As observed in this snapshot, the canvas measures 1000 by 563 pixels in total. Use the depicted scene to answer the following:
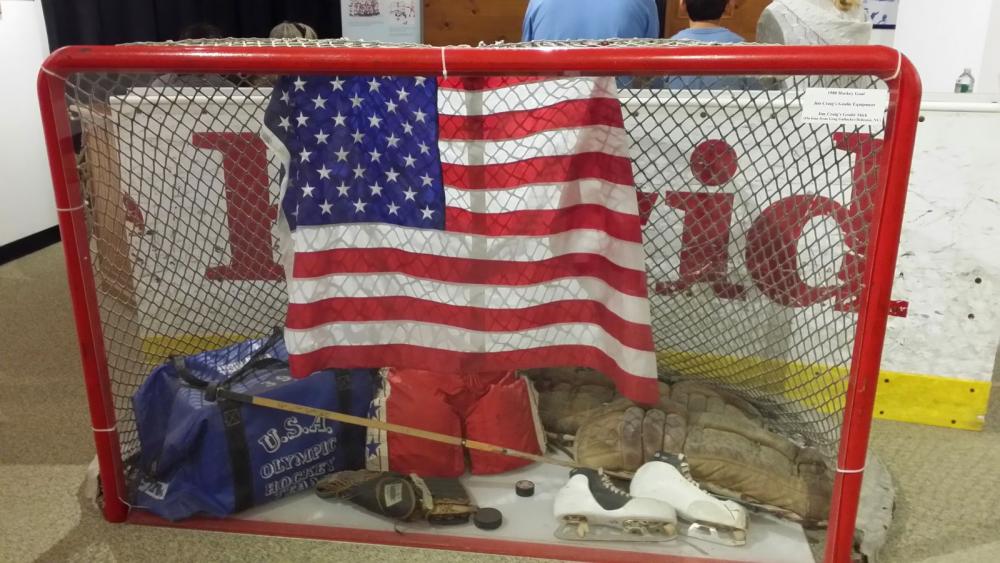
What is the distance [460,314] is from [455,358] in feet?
0.40

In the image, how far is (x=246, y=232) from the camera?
2.38 metres

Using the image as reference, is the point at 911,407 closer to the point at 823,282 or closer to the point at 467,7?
the point at 823,282

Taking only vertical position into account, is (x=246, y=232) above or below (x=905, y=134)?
below

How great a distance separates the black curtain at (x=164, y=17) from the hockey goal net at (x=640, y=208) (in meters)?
2.08

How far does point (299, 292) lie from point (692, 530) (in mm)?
1120

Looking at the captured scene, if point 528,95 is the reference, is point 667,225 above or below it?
below

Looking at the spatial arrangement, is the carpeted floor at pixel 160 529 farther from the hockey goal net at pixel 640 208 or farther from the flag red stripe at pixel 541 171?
the flag red stripe at pixel 541 171

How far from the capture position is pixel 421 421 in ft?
6.60

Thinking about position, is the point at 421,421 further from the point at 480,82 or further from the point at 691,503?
the point at 480,82

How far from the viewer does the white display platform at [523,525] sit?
5.85 feet

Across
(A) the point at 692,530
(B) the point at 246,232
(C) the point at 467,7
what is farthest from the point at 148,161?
(C) the point at 467,7

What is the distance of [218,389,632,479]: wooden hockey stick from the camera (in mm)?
1879

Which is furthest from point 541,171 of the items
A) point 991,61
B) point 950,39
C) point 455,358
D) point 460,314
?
point 950,39

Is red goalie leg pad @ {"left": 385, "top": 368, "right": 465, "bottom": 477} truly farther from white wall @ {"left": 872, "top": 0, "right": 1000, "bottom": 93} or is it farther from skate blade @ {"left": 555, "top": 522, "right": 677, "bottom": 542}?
white wall @ {"left": 872, "top": 0, "right": 1000, "bottom": 93}
